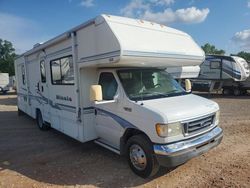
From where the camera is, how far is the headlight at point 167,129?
14.3ft

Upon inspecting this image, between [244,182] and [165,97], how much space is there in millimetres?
2149

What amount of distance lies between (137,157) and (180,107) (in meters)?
1.28

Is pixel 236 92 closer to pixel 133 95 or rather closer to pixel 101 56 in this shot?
pixel 133 95

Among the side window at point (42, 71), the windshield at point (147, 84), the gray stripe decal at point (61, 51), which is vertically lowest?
the windshield at point (147, 84)

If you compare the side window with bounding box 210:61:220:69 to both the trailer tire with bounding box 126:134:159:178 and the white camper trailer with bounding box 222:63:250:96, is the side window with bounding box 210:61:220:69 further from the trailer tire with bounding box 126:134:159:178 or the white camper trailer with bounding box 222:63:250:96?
the trailer tire with bounding box 126:134:159:178

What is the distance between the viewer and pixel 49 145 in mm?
7449

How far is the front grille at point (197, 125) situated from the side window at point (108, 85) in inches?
67.8

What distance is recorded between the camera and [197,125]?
4.78 metres

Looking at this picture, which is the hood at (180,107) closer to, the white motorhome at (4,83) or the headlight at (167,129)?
the headlight at (167,129)

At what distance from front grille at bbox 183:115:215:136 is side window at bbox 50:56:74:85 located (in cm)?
324

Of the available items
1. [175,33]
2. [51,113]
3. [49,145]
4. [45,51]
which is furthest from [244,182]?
[45,51]

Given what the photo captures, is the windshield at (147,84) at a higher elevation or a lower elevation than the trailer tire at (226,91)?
higher

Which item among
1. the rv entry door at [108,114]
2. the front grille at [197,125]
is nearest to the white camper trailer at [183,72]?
the rv entry door at [108,114]

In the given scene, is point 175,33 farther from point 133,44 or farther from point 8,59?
point 8,59
